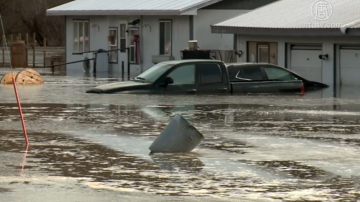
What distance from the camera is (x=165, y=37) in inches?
1875

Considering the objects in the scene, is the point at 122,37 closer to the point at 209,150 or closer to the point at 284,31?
the point at 284,31

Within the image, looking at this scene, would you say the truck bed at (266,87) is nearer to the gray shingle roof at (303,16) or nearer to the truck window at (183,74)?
the truck window at (183,74)

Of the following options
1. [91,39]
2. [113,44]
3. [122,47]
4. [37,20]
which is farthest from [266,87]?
[37,20]

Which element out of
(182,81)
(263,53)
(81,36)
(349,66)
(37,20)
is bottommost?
(182,81)

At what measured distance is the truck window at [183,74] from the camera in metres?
26.8

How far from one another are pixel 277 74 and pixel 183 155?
1446cm

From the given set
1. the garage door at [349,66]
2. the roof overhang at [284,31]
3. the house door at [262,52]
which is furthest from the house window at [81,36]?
the garage door at [349,66]

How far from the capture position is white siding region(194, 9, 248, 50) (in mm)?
46000

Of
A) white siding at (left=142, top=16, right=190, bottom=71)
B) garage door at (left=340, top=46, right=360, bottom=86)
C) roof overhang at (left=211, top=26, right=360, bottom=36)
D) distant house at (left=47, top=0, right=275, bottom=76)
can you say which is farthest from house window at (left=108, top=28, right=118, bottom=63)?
garage door at (left=340, top=46, right=360, bottom=86)

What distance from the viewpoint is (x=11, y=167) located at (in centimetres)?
1294

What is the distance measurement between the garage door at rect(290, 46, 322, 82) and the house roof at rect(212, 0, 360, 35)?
3.75ft

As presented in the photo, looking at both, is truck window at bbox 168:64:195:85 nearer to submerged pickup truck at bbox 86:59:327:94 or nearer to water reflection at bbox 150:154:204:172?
submerged pickup truck at bbox 86:59:327:94

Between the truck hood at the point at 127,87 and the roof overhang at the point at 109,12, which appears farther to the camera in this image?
the roof overhang at the point at 109,12

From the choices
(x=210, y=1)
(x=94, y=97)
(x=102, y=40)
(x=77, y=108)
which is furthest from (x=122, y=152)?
(x=102, y=40)
